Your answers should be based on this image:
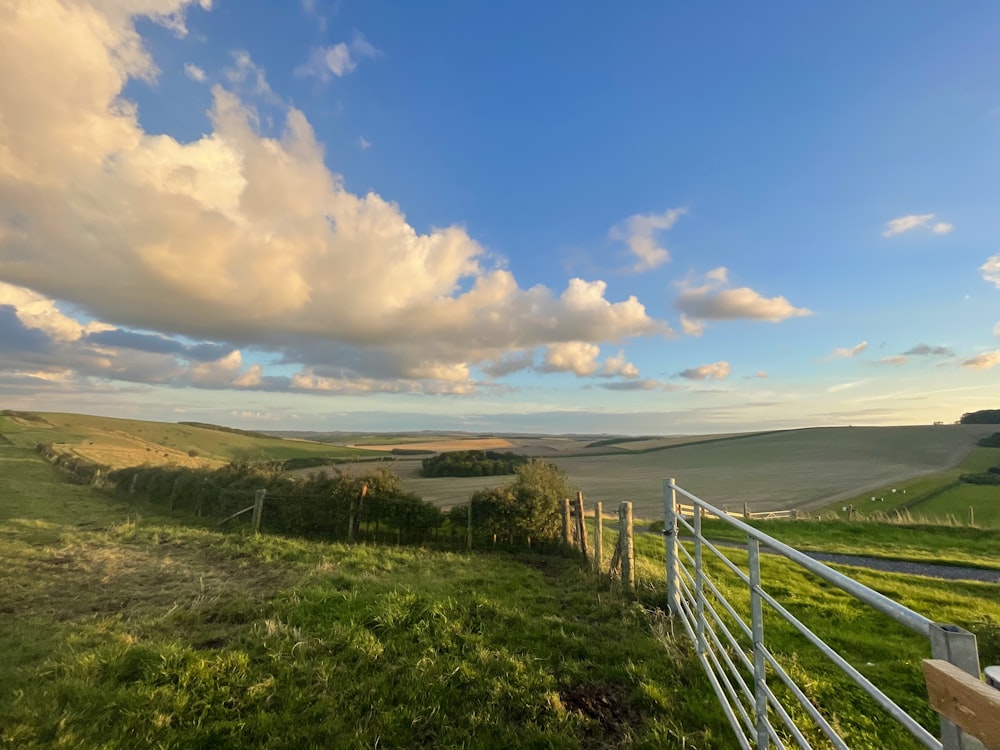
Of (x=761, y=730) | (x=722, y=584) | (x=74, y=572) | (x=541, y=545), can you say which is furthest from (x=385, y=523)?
(x=761, y=730)

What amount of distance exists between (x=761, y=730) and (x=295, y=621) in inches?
197

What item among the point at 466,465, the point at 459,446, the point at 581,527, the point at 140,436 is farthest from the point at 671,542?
the point at 459,446

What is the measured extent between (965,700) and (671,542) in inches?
199

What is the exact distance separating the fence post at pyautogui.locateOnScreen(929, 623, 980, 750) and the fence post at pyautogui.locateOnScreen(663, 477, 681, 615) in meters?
4.63

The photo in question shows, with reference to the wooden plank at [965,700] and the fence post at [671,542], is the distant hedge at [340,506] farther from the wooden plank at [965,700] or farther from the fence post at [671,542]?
the wooden plank at [965,700]

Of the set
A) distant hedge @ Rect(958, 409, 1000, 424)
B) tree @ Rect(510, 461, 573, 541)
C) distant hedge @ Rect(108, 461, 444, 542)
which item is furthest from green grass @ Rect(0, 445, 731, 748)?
distant hedge @ Rect(958, 409, 1000, 424)

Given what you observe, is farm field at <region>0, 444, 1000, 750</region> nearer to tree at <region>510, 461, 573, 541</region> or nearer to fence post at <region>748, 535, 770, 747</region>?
fence post at <region>748, 535, 770, 747</region>

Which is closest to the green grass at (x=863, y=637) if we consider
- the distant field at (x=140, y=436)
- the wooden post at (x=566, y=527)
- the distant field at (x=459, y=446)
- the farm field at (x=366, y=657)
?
the farm field at (x=366, y=657)

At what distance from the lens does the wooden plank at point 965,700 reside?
1.28 meters

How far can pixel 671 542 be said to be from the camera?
6191 mm

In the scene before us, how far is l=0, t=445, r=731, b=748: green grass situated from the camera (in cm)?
381

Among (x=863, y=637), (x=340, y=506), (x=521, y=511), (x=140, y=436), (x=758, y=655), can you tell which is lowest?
(x=863, y=637)

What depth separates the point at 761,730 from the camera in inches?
119

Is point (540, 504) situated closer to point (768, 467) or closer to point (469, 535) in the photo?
point (469, 535)
